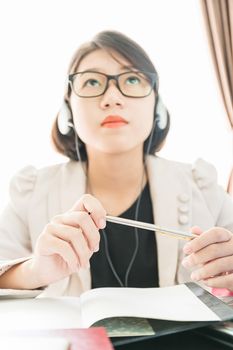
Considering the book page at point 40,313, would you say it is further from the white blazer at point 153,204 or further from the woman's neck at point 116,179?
the woman's neck at point 116,179

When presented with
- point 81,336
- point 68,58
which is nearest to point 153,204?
point 81,336

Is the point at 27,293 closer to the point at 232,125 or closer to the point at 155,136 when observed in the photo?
the point at 155,136

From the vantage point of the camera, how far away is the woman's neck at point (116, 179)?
107 centimetres

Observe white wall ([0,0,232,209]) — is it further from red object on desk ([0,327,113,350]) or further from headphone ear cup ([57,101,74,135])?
red object on desk ([0,327,113,350])

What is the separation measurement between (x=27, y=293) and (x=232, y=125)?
1811 millimetres

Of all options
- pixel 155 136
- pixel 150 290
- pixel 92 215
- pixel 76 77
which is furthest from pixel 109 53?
pixel 150 290

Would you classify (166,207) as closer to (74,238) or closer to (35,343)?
(74,238)

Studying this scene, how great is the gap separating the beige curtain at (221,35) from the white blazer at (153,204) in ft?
4.04

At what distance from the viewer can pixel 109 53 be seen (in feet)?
3.27

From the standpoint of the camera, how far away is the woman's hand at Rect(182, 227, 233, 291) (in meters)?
0.72

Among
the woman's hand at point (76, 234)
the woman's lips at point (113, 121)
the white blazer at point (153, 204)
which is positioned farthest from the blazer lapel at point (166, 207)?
the woman's hand at point (76, 234)

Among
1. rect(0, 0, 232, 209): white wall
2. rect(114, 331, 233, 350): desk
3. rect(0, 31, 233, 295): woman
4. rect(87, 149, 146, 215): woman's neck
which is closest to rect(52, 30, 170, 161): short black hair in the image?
rect(0, 31, 233, 295): woman

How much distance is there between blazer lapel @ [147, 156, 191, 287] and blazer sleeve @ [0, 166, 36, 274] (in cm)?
33

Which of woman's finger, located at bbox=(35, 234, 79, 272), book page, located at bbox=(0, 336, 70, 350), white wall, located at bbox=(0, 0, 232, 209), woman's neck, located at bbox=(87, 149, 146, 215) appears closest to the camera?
book page, located at bbox=(0, 336, 70, 350)
